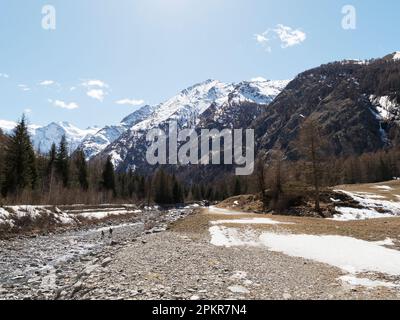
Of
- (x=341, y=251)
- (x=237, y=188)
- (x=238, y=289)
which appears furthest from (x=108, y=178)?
(x=238, y=289)

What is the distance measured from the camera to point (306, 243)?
23.8 meters

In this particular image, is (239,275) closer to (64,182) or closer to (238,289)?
(238,289)

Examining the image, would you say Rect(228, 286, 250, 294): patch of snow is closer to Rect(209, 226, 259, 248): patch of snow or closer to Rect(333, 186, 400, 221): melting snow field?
Rect(209, 226, 259, 248): patch of snow

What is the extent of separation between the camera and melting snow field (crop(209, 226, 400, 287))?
52.8 ft

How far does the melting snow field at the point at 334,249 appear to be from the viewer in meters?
16.1

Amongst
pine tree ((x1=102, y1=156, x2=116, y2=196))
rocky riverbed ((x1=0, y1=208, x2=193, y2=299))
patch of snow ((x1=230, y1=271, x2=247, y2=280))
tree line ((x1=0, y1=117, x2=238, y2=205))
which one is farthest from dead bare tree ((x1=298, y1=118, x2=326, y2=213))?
pine tree ((x1=102, y1=156, x2=116, y2=196))

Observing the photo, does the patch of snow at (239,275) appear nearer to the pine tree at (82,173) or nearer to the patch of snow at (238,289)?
the patch of snow at (238,289)

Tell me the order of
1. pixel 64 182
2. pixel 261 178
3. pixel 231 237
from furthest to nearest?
pixel 64 182 < pixel 261 178 < pixel 231 237

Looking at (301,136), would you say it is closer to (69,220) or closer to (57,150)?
(69,220)

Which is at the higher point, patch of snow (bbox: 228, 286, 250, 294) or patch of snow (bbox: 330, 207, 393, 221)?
patch of snow (bbox: 228, 286, 250, 294)

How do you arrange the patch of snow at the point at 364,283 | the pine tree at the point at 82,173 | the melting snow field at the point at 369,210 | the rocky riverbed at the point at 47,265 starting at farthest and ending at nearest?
the pine tree at the point at 82,173, the melting snow field at the point at 369,210, the rocky riverbed at the point at 47,265, the patch of snow at the point at 364,283

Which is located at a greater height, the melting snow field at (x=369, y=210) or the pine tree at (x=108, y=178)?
the pine tree at (x=108, y=178)

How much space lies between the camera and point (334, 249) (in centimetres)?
2109

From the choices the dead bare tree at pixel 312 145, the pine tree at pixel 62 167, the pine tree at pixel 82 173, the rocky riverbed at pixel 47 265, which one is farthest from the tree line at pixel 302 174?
the pine tree at pixel 82 173
